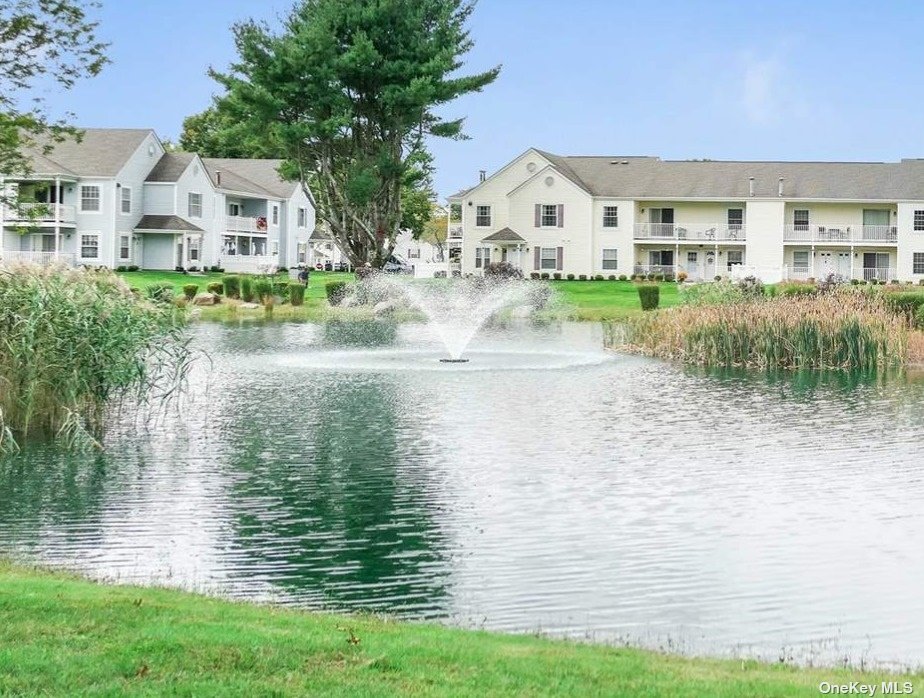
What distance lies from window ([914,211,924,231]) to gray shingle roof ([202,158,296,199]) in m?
39.2

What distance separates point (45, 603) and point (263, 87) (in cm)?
5269

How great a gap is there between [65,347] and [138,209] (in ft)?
196

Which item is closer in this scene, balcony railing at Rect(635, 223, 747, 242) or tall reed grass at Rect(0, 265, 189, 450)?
tall reed grass at Rect(0, 265, 189, 450)

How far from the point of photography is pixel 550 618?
413 inches

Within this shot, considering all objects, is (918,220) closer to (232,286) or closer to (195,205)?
(232,286)

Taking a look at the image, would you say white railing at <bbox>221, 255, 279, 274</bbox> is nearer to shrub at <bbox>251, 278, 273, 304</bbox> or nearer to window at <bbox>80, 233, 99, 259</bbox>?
window at <bbox>80, 233, 99, 259</bbox>

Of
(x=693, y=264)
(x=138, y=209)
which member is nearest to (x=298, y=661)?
(x=138, y=209)

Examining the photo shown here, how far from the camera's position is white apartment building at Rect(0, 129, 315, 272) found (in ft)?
241

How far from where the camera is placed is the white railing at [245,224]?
8431 cm

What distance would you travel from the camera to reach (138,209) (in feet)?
251

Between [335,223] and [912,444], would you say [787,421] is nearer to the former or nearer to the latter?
[912,444]

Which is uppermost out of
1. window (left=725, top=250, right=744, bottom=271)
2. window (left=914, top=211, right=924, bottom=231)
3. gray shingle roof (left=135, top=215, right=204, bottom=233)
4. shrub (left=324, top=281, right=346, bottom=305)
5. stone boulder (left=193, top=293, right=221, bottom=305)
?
window (left=914, top=211, right=924, bottom=231)

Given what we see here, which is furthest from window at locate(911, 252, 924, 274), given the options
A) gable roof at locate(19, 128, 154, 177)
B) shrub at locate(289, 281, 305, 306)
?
gable roof at locate(19, 128, 154, 177)

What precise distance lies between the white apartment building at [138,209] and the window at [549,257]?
16329 millimetres
